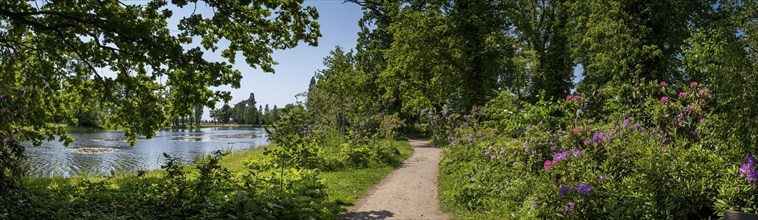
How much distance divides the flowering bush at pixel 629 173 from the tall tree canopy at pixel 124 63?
403cm

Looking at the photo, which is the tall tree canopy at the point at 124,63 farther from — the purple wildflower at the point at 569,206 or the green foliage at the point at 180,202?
the purple wildflower at the point at 569,206

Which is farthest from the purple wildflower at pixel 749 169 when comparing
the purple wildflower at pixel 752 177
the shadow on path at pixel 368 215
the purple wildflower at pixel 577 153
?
the shadow on path at pixel 368 215

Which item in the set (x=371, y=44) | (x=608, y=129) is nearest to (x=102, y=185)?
(x=608, y=129)

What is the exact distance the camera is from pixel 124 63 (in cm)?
655

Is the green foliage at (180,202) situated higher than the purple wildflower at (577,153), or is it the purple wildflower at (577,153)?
the purple wildflower at (577,153)

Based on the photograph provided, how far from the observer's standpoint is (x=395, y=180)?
34.2 feet

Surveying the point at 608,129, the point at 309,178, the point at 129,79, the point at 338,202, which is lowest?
the point at 338,202

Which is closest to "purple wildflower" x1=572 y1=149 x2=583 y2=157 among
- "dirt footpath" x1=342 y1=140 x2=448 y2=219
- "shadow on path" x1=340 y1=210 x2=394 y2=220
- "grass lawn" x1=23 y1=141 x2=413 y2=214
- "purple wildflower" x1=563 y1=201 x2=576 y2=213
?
"purple wildflower" x1=563 y1=201 x2=576 y2=213

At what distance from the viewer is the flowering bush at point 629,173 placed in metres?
4.47

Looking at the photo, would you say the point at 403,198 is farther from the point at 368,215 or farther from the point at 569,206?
the point at 569,206

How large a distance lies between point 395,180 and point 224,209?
5.38 meters

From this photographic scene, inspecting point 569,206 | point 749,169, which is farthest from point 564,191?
point 749,169

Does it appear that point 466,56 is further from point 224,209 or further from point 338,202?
point 224,209

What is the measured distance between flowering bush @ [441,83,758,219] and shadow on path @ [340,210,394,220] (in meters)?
1.16
